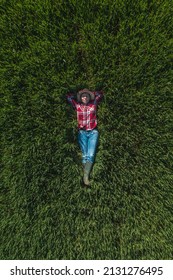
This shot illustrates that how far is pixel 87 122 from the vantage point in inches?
104

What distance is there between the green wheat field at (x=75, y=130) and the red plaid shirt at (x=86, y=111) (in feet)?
0.22

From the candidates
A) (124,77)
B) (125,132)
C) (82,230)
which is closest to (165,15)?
(124,77)

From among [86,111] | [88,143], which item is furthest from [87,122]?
[88,143]

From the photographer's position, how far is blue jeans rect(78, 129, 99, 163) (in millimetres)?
2654

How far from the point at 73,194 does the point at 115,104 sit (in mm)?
1011

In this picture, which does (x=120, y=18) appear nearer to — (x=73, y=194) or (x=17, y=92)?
(x=17, y=92)

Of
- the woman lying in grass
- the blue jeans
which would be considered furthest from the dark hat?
the blue jeans

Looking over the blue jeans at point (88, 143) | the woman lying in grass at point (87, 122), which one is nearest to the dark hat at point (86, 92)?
the woman lying in grass at point (87, 122)

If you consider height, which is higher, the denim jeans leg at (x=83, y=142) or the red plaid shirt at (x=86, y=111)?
the red plaid shirt at (x=86, y=111)

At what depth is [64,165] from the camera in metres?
2.71

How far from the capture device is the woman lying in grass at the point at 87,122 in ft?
8.61

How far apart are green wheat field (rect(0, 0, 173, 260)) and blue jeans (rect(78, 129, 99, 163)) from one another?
0.27ft

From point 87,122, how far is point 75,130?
0.15 meters

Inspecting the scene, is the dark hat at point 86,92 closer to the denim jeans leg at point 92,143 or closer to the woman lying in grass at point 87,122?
the woman lying in grass at point 87,122
